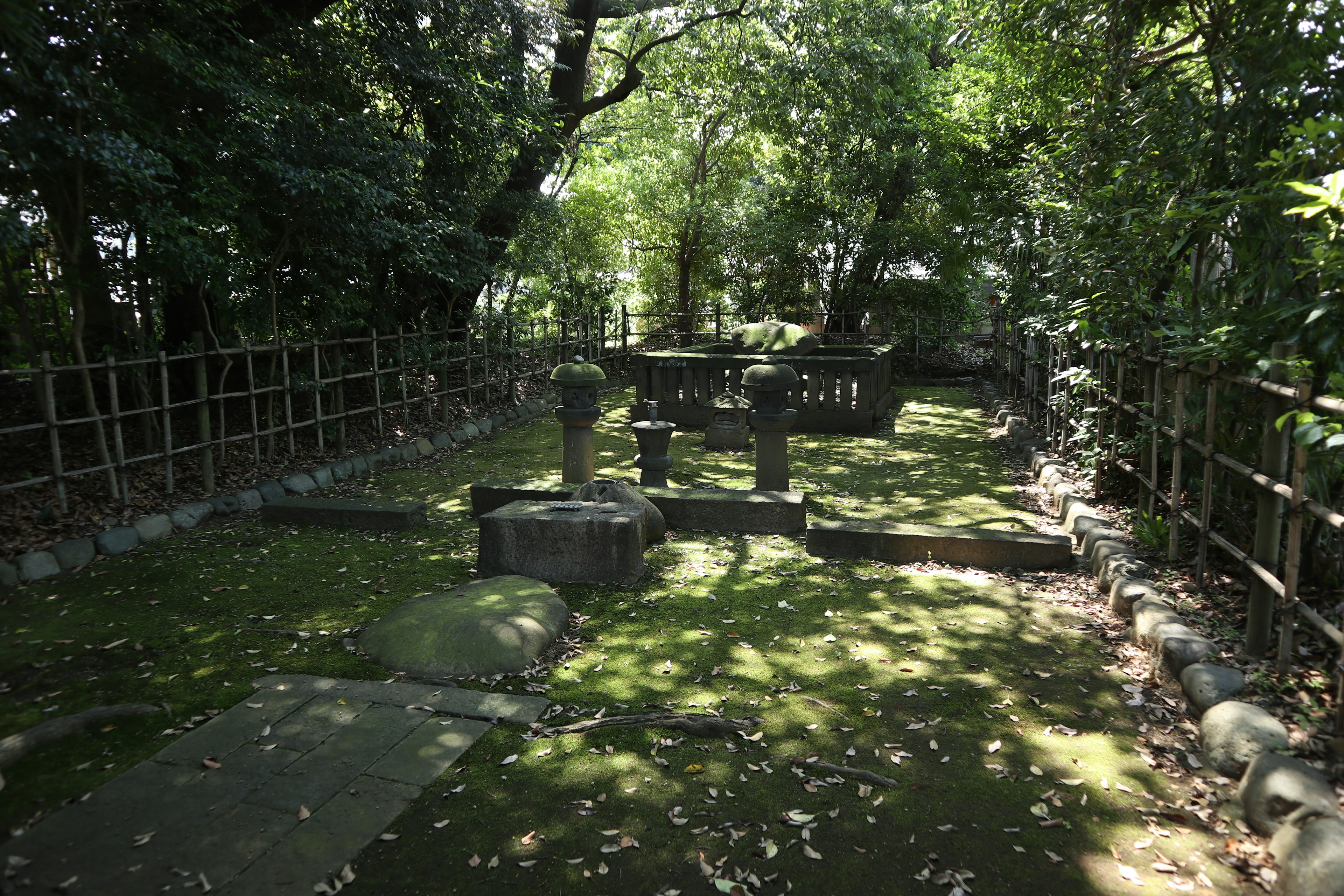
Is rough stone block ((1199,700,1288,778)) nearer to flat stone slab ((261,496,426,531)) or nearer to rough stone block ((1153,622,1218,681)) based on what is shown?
rough stone block ((1153,622,1218,681))

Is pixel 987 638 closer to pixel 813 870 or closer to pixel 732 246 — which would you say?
pixel 813 870

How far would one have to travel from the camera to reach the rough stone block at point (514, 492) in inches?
265

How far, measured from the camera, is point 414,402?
11.3 metres

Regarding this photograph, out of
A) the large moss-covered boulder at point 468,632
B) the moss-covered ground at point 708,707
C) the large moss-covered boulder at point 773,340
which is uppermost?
the large moss-covered boulder at point 773,340

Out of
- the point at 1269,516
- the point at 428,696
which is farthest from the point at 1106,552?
the point at 428,696

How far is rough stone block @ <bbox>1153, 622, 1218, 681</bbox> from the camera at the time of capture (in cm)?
381

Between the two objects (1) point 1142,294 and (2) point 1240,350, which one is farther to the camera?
(1) point 1142,294

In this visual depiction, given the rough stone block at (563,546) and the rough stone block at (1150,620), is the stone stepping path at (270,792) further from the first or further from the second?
the rough stone block at (1150,620)

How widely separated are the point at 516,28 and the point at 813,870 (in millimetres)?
10357

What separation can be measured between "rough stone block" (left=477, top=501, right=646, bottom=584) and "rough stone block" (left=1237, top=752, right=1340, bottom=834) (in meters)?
3.55

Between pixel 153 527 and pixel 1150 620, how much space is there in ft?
22.7

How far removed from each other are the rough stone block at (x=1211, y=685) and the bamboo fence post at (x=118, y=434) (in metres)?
7.25

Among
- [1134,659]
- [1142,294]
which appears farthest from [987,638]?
[1142,294]

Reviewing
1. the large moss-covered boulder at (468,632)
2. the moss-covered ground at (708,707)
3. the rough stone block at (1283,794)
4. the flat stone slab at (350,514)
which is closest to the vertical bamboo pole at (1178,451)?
the moss-covered ground at (708,707)
